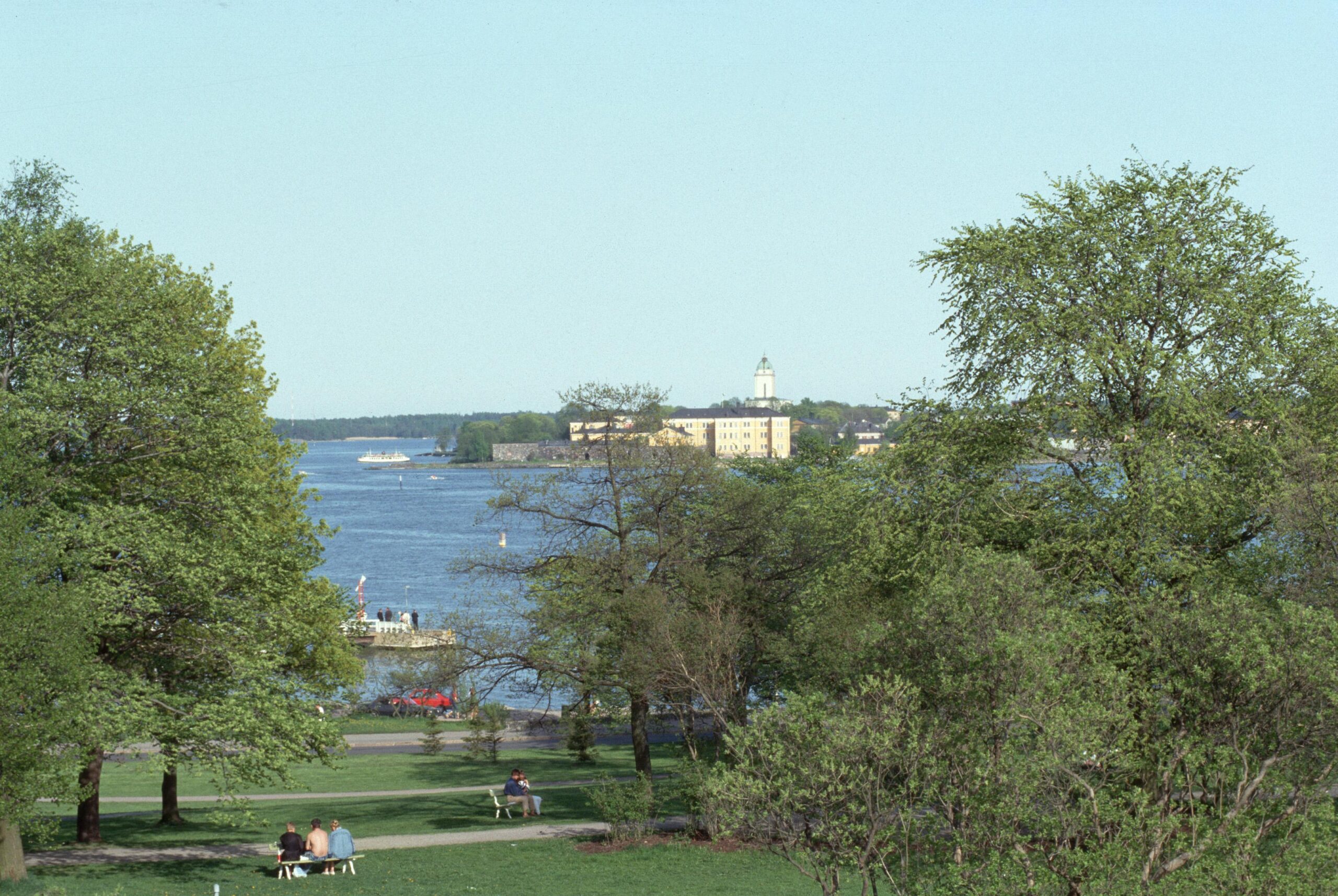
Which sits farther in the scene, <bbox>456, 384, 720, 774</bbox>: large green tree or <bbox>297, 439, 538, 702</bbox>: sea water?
<bbox>297, 439, 538, 702</bbox>: sea water

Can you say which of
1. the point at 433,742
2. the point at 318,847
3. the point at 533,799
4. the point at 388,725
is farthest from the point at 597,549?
the point at 388,725

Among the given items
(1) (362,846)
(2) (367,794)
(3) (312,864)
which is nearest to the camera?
(3) (312,864)

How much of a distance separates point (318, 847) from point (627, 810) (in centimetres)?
537

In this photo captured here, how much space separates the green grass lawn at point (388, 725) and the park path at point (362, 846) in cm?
1788

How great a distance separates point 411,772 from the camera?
3403cm

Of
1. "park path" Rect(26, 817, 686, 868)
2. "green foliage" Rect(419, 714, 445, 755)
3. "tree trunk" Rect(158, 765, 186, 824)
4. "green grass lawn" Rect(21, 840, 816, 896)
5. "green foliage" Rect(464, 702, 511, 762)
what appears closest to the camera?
"green grass lawn" Rect(21, 840, 816, 896)

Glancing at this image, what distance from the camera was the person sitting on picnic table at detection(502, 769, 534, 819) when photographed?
26328 mm

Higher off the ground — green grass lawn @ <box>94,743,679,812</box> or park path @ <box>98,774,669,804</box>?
park path @ <box>98,774,669,804</box>

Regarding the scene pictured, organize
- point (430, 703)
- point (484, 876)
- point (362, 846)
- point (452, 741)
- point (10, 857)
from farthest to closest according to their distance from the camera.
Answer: point (430, 703) < point (452, 741) < point (362, 846) < point (484, 876) < point (10, 857)

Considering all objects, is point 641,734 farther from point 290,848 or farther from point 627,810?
point 290,848

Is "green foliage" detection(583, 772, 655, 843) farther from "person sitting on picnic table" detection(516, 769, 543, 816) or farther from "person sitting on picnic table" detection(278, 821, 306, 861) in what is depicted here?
"person sitting on picnic table" detection(278, 821, 306, 861)

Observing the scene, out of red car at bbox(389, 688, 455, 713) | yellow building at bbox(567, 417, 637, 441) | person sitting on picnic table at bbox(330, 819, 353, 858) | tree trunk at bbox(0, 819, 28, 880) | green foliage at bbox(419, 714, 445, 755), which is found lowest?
red car at bbox(389, 688, 455, 713)

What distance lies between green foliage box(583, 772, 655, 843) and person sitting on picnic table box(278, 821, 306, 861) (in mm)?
5303

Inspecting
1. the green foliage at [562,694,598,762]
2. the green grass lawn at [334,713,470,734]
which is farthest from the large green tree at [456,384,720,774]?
the green grass lawn at [334,713,470,734]
